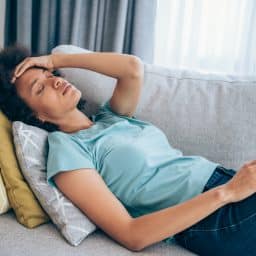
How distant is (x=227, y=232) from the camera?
4.24 ft

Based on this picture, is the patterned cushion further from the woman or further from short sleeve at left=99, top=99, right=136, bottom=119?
short sleeve at left=99, top=99, right=136, bottom=119

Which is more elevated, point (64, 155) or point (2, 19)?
point (2, 19)

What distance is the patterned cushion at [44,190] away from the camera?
50.8 inches

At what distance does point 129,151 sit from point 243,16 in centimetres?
127

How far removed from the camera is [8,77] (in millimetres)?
1567

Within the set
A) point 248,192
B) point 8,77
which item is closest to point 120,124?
point 8,77

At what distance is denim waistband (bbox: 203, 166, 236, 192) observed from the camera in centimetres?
145

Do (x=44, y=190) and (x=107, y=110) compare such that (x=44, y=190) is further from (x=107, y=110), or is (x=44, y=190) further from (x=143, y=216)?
(x=107, y=110)

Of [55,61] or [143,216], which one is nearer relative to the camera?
[143,216]

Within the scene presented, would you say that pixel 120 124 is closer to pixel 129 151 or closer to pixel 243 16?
pixel 129 151

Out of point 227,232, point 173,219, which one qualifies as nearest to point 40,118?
point 173,219

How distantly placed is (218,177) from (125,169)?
0.32 metres

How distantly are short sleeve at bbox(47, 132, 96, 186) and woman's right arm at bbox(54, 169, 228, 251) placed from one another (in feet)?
0.08

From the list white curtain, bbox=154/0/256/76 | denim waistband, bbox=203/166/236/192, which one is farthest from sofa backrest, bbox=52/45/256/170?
white curtain, bbox=154/0/256/76
